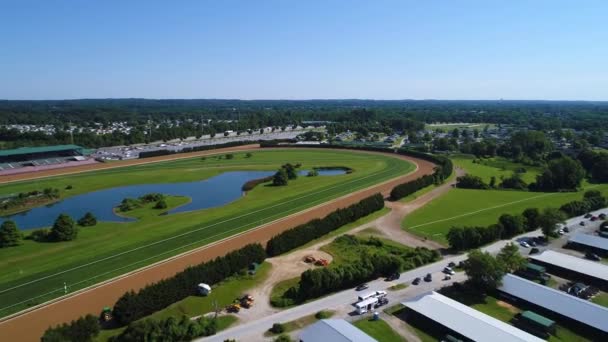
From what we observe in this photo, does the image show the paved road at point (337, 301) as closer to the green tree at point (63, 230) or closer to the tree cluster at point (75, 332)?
the tree cluster at point (75, 332)

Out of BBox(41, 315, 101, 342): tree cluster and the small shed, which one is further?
the small shed

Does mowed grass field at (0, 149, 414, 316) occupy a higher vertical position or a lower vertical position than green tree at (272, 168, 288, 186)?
lower

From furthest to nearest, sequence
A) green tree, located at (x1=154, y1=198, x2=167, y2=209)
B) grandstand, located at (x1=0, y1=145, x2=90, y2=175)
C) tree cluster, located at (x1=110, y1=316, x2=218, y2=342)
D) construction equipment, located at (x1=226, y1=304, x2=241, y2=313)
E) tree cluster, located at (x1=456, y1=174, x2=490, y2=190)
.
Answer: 1. grandstand, located at (x1=0, y1=145, x2=90, y2=175)
2. tree cluster, located at (x1=456, y1=174, x2=490, y2=190)
3. green tree, located at (x1=154, y1=198, x2=167, y2=209)
4. construction equipment, located at (x1=226, y1=304, x2=241, y2=313)
5. tree cluster, located at (x1=110, y1=316, x2=218, y2=342)

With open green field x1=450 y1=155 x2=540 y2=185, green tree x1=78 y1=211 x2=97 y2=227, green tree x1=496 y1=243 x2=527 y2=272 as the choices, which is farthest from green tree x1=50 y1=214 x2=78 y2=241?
open green field x1=450 y1=155 x2=540 y2=185

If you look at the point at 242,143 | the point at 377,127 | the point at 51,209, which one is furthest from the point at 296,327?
the point at 377,127

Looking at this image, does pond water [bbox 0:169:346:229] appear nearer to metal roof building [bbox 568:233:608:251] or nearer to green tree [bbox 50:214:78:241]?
green tree [bbox 50:214:78:241]

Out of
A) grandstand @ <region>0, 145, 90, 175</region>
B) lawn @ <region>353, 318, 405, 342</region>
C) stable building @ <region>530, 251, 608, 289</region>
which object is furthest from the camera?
grandstand @ <region>0, 145, 90, 175</region>
